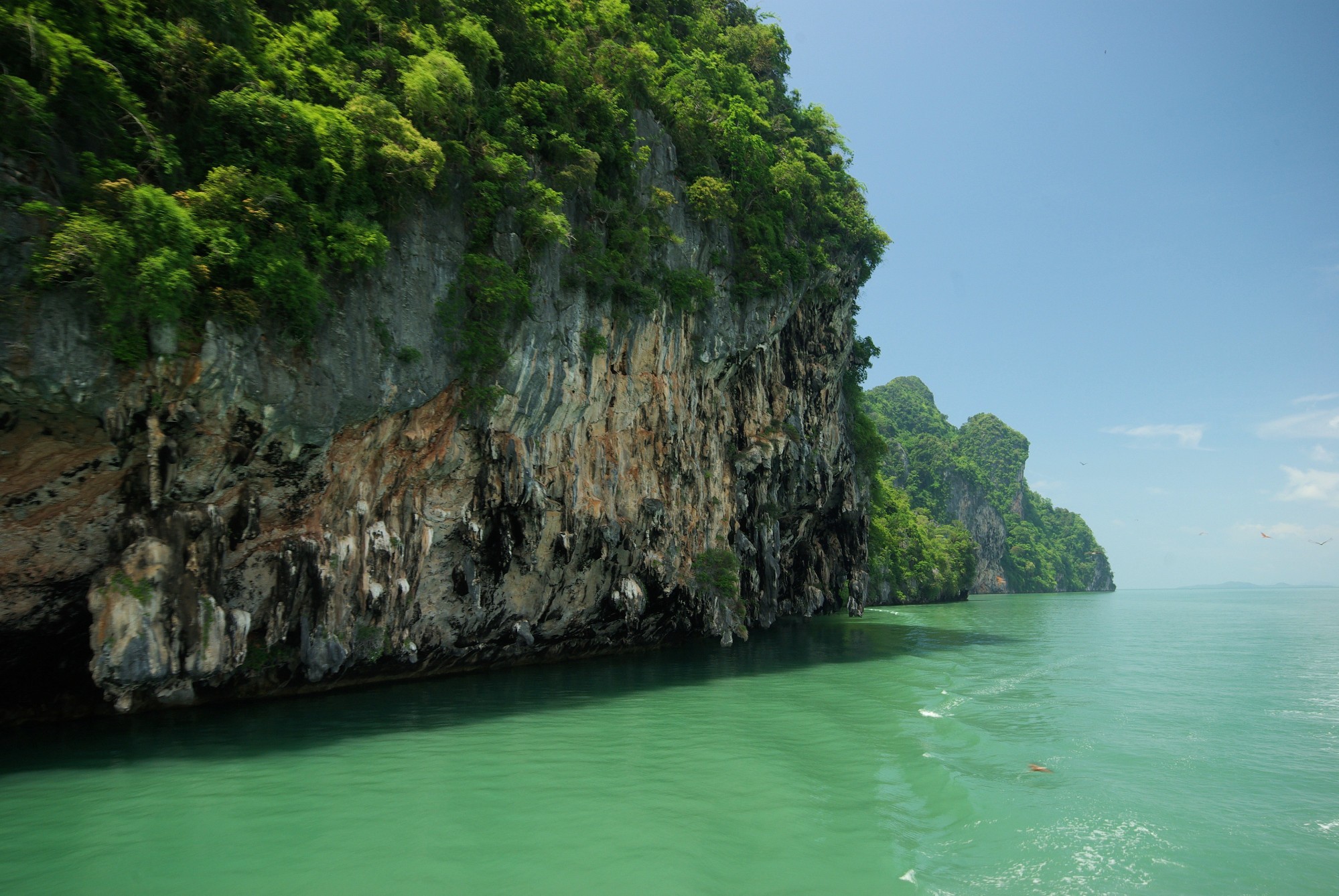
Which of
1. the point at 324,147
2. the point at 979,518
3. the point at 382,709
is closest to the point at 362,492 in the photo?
the point at 382,709

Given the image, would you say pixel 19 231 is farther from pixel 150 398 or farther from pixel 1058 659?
pixel 1058 659

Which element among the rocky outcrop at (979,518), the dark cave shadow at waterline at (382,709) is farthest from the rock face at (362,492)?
the rocky outcrop at (979,518)

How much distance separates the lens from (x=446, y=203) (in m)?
14.9

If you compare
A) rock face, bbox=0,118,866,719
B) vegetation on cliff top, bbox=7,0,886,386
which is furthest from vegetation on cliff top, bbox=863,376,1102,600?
vegetation on cliff top, bbox=7,0,886,386

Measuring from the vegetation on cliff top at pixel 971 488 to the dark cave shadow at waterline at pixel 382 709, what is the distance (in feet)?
144

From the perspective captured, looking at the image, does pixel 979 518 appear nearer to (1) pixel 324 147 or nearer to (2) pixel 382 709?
(2) pixel 382 709

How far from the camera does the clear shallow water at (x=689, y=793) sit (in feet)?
21.9

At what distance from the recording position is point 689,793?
8789mm

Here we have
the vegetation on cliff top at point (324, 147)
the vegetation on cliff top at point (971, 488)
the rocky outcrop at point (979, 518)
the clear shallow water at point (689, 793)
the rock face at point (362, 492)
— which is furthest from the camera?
the rocky outcrop at point (979, 518)

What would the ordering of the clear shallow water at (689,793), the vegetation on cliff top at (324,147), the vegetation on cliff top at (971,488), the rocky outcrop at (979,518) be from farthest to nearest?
the rocky outcrop at (979,518), the vegetation on cliff top at (971,488), the vegetation on cliff top at (324,147), the clear shallow water at (689,793)

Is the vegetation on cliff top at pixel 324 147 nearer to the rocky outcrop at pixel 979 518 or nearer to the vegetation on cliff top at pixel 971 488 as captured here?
the vegetation on cliff top at pixel 971 488

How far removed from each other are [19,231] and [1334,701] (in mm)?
26146

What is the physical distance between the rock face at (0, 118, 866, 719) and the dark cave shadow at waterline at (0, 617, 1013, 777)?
1.82 ft

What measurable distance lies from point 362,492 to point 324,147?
6.40 meters
